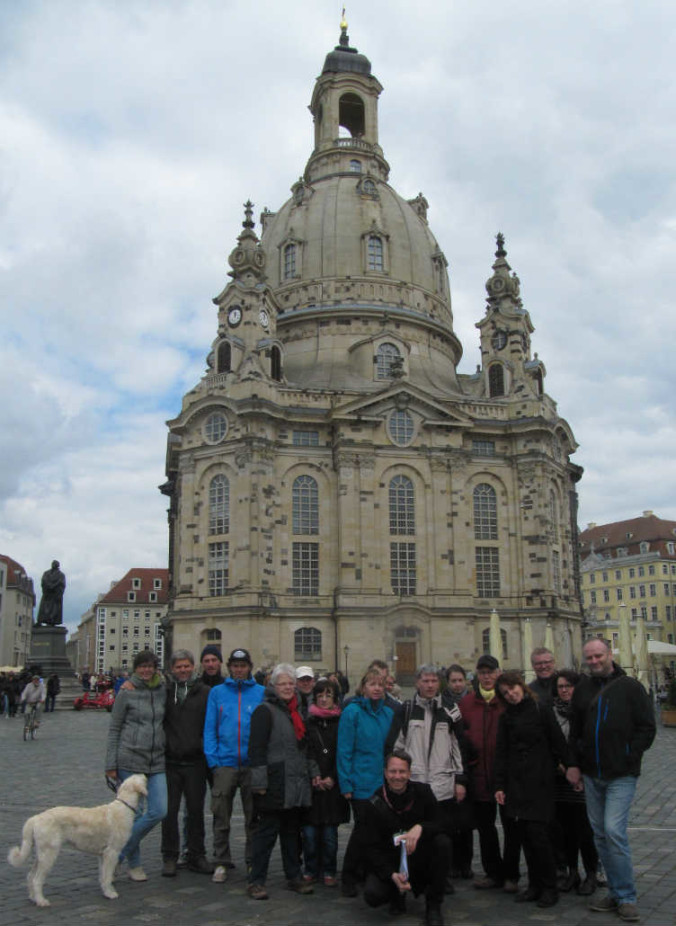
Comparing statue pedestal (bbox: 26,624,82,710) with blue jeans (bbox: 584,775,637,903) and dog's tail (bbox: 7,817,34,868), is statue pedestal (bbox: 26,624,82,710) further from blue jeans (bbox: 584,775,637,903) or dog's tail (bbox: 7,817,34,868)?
blue jeans (bbox: 584,775,637,903)

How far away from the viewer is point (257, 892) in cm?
878

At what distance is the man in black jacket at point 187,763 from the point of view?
998 centimetres

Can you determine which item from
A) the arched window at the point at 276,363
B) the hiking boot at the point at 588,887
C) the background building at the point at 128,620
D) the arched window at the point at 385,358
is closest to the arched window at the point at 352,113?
the arched window at the point at 385,358

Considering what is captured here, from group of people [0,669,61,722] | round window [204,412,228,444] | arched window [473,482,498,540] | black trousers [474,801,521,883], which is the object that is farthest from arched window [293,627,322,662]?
black trousers [474,801,521,883]

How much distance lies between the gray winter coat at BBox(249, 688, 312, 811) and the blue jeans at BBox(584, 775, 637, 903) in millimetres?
2882

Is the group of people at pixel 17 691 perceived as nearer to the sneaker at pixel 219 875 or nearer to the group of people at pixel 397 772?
the group of people at pixel 397 772

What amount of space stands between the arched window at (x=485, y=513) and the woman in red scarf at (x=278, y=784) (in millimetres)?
41618

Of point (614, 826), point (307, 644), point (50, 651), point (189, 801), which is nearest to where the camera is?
point (614, 826)

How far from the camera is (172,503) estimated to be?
206ft

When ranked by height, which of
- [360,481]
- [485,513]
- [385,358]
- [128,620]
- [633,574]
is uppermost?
[385,358]

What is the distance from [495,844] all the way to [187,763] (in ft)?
11.5

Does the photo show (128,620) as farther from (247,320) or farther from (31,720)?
(31,720)

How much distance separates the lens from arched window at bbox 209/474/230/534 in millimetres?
47781

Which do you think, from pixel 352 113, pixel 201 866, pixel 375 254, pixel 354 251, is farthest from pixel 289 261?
pixel 201 866
